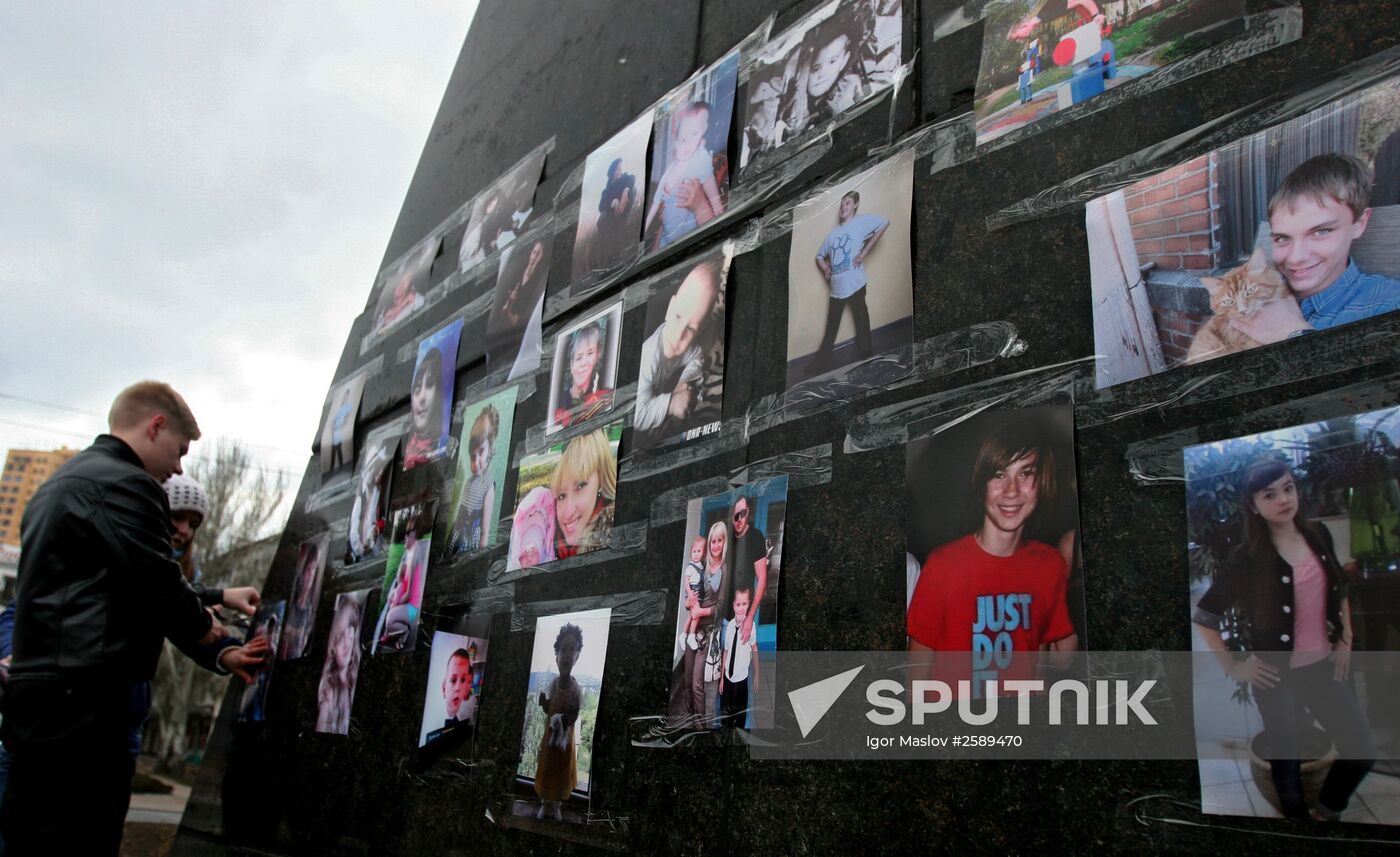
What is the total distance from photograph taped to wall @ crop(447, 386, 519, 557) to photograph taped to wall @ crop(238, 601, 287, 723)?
1356 millimetres

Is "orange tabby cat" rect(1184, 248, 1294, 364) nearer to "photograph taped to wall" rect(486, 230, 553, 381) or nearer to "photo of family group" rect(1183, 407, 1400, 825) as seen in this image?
"photo of family group" rect(1183, 407, 1400, 825)

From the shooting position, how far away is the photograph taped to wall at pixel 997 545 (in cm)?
140

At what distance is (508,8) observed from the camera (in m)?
4.23

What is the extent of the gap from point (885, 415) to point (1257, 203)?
2.13 feet

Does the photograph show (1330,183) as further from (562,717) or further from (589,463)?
(562,717)

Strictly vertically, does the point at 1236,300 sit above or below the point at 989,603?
above

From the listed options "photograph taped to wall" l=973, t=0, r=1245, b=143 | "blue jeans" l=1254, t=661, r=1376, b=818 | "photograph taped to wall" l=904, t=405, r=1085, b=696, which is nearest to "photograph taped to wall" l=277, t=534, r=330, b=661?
"photograph taped to wall" l=904, t=405, r=1085, b=696

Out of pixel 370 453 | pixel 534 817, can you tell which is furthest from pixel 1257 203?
pixel 370 453

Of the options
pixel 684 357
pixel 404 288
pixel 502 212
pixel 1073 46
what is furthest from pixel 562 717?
pixel 404 288

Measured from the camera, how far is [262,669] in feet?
12.4

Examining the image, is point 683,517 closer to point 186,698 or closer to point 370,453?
point 370,453

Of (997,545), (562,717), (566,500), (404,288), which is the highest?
(404,288)

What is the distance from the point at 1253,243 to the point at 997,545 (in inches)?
21.4

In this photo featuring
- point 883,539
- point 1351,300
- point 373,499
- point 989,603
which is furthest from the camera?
point 373,499
